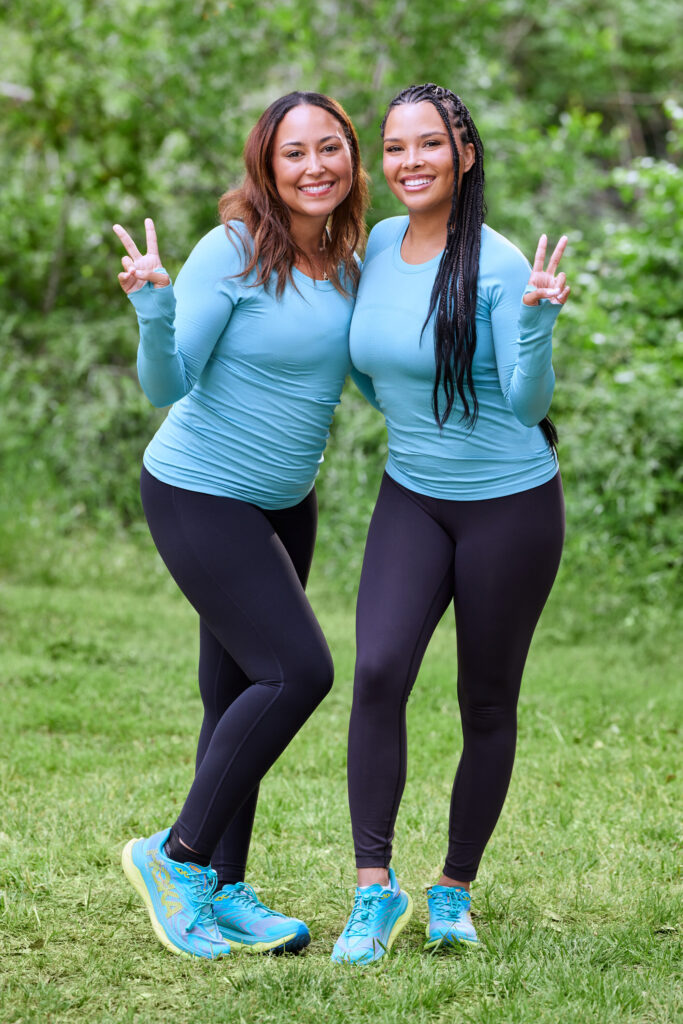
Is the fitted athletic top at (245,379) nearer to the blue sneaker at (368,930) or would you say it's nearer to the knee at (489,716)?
the knee at (489,716)

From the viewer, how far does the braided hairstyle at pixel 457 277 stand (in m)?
2.61

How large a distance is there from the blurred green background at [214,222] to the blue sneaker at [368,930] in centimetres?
359

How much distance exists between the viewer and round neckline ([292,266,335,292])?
2754mm

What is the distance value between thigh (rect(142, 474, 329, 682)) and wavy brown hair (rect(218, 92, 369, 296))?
1.77 ft

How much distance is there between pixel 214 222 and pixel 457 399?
259 inches

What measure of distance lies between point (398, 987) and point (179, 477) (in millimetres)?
1236

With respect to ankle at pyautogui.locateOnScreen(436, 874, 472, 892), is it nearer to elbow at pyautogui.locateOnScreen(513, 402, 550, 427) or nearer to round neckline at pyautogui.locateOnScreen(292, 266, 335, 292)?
elbow at pyautogui.locateOnScreen(513, 402, 550, 427)

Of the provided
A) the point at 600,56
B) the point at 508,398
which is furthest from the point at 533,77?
the point at 508,398

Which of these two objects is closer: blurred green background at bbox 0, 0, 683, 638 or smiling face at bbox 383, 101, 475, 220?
smiling face at bbox 383, 101, 475, 220

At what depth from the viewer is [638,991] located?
8.48 ft

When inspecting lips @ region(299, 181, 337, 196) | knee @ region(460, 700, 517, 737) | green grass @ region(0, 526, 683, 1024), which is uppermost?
lips @ region(299, 181, 337, 196)

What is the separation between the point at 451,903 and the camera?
291 centimetres

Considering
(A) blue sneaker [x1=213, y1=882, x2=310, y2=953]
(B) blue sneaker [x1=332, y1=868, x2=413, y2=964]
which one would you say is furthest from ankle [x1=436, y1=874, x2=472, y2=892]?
(A) blue sneaker [x1=213, y1=882, x2=310, y2=953]

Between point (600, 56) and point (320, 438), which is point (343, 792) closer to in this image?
point (320, 438)
